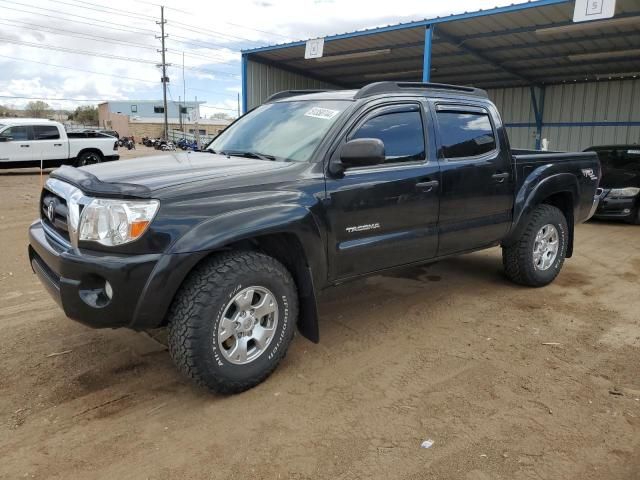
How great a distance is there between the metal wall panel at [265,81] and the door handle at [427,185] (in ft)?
43.3

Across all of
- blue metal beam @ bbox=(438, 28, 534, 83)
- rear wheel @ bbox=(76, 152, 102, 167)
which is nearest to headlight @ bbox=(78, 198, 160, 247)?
blue metal beam @ bbox=(438, 28, 534, 83)

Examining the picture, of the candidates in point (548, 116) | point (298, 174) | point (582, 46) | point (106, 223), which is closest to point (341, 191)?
point (298, 174)

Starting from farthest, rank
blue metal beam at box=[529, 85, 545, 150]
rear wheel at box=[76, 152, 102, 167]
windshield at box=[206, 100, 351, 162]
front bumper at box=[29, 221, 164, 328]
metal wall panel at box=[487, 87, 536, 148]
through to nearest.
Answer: metal wall panel at box=[487, 87, 536, 148]
blue metal beam at box=[529, 85, 545, 150]
rear wheel at box=[76, 152, 102, 167]
windshield at box=[206, 100, 351, 162]
front bumper at box=[29, 221, 164, 328]

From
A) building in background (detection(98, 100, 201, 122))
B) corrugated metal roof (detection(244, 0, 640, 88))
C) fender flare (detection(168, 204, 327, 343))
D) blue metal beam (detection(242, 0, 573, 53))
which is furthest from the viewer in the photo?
building in background (detection(98, 100, 201, 122))

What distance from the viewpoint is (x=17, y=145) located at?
1727cm

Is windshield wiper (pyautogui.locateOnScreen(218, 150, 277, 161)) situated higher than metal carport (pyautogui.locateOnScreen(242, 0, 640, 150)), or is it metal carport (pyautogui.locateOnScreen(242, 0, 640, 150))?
metal carport (pyautogui.locateOnScreen(242, 0, 640, 150))

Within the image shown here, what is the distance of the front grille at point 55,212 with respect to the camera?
3.17m

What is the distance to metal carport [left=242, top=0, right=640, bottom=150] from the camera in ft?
40.5

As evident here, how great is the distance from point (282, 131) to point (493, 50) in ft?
43.0

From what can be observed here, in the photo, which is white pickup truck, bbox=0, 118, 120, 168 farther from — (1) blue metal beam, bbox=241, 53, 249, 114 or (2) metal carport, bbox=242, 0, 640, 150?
(2) metal carport, bbox=242, 0, 640, 150

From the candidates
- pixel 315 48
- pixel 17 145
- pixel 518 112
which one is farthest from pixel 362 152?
pixel 518 112

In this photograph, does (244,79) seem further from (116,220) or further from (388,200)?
(116,220)

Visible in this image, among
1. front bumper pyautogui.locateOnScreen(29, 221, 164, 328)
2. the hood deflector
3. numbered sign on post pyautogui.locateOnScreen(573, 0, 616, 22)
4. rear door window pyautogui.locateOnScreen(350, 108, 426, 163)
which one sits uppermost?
numbered sign on post pyautogui.locateOnScreen(573, 0, 616, 22)

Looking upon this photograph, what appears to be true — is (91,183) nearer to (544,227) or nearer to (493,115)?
(493,115)
